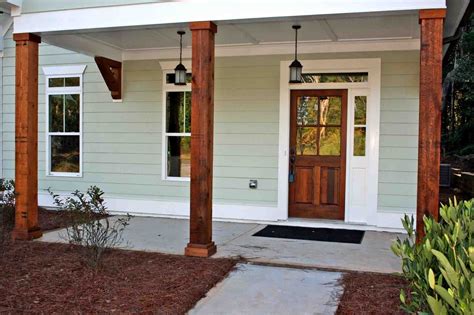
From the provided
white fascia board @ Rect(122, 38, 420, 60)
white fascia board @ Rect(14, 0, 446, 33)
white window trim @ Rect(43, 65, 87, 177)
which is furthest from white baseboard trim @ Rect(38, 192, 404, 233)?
white fascia board @ Rect(14, 0, 446, 33)

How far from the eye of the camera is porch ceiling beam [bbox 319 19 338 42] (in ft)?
18.1

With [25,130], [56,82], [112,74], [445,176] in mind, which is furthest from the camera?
[445,176]

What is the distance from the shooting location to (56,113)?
26.3ft

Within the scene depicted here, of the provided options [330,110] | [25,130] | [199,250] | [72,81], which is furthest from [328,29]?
[72,81]

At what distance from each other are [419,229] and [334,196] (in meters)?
2.58

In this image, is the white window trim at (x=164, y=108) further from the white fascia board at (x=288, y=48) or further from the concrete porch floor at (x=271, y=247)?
the concrete porch floor at (x=271, y=247)

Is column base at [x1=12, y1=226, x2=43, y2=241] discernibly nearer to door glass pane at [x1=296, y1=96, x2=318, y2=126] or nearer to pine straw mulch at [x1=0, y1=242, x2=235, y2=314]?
pine straw mulch at [x1=0, y1=242, x2=235, y2=314]

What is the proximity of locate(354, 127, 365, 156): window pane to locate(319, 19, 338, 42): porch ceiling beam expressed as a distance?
127 cm

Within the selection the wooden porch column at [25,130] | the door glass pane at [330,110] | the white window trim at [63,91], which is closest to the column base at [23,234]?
the wooden porch column at [25,130]

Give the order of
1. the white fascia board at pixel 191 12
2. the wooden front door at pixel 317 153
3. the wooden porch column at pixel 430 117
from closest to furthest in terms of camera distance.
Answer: the wooden porch column at pixel 430 117 < the white fascia board at pixel 191 12 < the wooden front door at pixel 317 153

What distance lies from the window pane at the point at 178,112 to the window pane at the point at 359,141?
2.51 meters

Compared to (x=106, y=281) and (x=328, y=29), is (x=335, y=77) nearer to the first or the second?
(x=328, y=29)

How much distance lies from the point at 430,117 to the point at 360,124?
2432mm

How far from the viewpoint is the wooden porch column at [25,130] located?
5.59 meters
